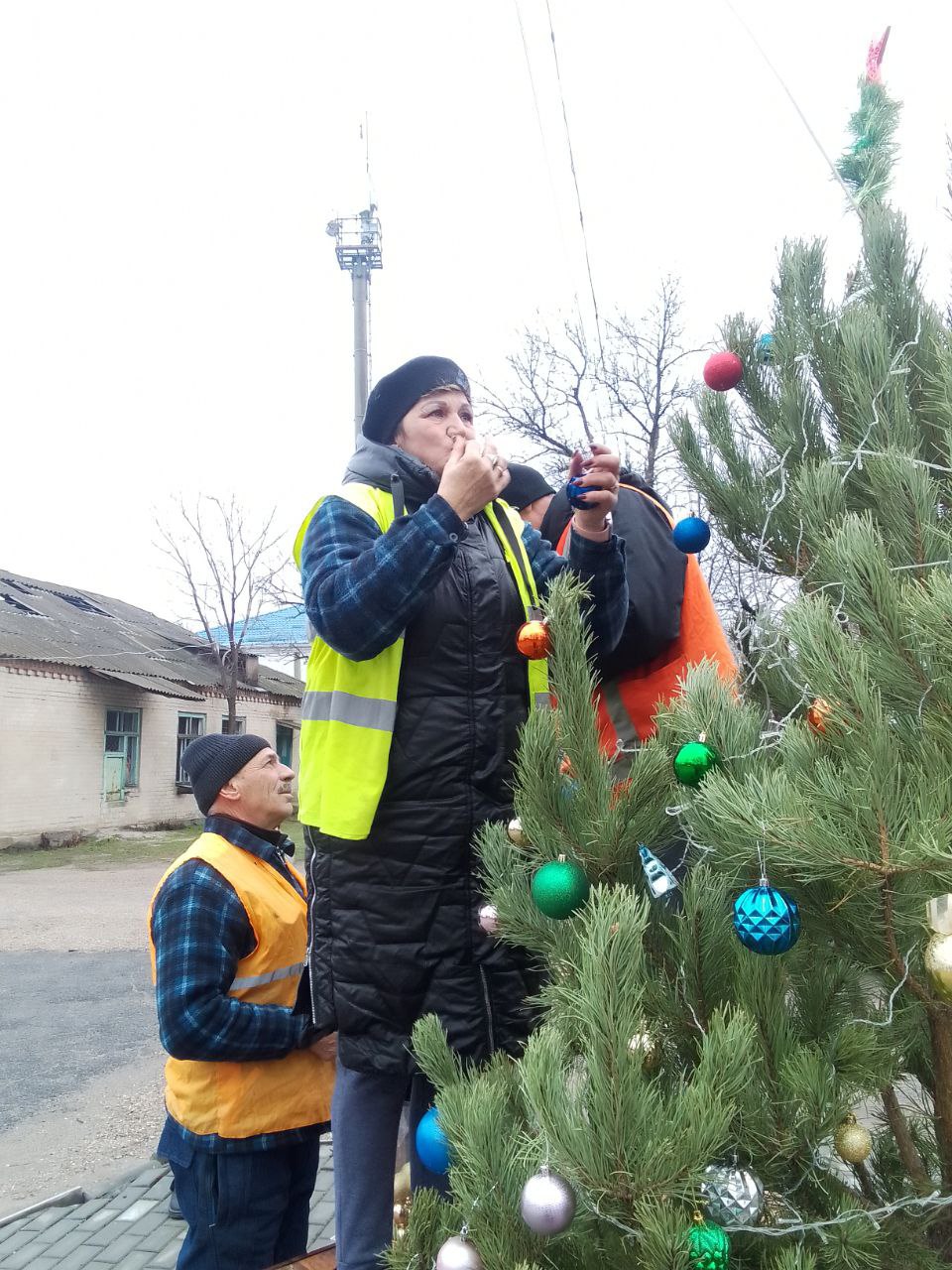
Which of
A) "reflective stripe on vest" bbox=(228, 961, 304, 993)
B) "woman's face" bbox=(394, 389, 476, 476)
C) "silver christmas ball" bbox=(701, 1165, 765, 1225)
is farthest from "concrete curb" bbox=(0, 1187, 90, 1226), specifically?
"silver christmas ball" bbox=(701, 1165, 765, 1225)

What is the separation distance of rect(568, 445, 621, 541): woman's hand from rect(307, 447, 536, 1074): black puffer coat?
0.87 ft

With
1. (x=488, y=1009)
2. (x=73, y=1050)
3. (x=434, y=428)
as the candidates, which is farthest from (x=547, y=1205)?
(x=73, y=1050)

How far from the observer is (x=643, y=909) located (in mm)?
1087

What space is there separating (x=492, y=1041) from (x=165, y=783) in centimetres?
2083

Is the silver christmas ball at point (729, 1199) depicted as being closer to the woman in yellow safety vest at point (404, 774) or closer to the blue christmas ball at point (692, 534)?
the woman in yellow safety vest at point (404, 774)

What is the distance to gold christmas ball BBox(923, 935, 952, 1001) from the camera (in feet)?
2.95

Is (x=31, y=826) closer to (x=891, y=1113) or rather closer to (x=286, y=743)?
(x=286, y=743)

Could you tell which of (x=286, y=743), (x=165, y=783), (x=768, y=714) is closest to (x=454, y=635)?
(x=768, y=714)

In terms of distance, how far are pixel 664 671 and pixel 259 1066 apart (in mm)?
1426

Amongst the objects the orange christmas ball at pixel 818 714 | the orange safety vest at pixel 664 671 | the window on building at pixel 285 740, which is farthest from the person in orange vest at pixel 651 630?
the window on building at pixel 285 740

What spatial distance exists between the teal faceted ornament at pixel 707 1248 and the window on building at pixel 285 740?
84.8 feet

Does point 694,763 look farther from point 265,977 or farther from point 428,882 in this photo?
point 265,977

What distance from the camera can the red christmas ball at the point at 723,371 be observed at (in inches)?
61.5

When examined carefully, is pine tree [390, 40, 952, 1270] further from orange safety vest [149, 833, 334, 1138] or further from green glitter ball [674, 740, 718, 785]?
orange safety vest [149, 833, 334, 1138]
